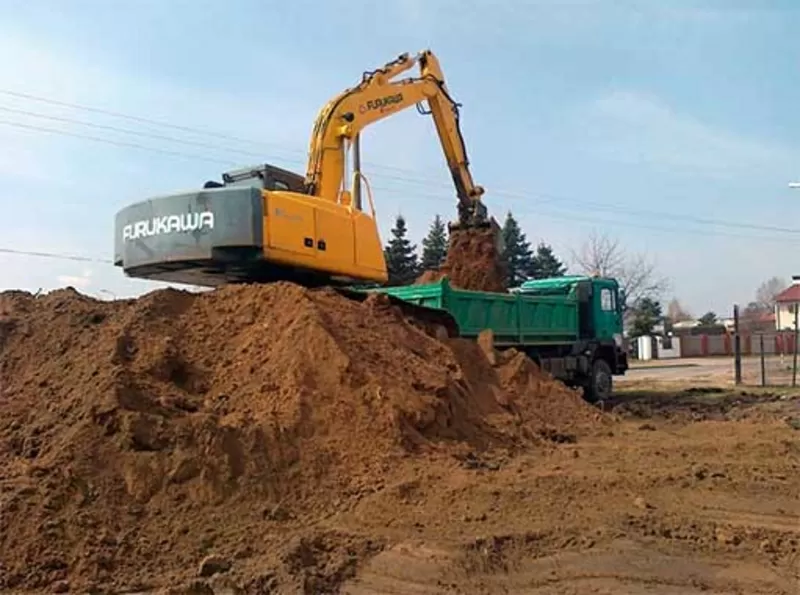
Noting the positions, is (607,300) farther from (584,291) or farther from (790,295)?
(790,295)

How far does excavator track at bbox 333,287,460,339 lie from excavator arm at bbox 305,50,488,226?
2.05 metres

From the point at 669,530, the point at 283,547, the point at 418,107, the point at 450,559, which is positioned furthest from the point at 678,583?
the point at 418,107

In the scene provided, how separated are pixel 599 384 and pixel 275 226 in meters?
10.4

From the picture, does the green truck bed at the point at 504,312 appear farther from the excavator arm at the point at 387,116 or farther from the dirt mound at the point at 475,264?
the excavator arm at the point at 387,116

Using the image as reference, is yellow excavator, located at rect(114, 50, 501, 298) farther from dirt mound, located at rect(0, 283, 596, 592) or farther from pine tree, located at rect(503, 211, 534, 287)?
pine tree, located at rect(503, 211, 534, 287)

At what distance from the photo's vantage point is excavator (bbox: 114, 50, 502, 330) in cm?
1067

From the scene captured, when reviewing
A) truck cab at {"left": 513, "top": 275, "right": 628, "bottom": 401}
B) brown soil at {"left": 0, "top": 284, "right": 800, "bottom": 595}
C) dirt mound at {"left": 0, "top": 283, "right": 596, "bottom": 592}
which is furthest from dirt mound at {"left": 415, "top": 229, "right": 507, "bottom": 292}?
brown soil at {"left": 0, "top": 284, "right": 800, "bottom": 595}

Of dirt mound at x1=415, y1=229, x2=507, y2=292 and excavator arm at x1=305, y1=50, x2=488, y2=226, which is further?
dirt mound at x1=415, y1=229, x2=507, y2=292

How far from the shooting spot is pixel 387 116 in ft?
49.6

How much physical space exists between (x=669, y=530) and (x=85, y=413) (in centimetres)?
508

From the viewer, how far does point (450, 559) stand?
6.00 metres

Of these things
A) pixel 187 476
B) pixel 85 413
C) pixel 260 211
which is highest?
pixel 260 211

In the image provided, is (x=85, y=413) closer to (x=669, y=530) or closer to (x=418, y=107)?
(x=669, y=530)

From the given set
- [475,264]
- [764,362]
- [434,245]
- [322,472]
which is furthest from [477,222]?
[434,245]
